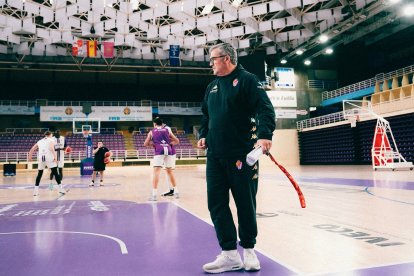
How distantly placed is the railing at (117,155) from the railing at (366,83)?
11.4 m

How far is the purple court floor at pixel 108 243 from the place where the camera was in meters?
2.44

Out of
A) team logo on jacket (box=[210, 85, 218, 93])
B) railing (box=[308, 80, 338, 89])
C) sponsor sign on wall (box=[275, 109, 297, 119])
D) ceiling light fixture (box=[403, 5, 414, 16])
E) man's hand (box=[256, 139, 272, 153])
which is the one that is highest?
ceiling light fixture (box=[403, 5, 414, 16])

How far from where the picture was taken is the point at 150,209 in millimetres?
5379

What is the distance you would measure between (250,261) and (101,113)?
2840 cm

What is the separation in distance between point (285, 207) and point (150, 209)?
207 centimetres

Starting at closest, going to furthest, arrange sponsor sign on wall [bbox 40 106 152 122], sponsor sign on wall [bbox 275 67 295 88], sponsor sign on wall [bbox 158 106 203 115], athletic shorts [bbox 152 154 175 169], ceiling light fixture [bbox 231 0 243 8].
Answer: athletic shorts [bbox 152 154 175 169] < ceiling light fixture [bbox 231 0 243 8] < sponsor sign on wall [bbox 275 67 295 88] < sponsor sign on wall [bbox 40 106 152 122] < sponsor sign on wall [bbox 158 106 203 115]

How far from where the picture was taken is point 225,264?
94.3 inches

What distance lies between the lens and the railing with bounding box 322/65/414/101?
71.5 ft

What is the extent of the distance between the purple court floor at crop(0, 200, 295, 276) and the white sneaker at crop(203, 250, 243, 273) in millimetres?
63

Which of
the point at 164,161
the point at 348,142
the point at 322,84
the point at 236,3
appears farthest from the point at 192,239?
the point at 322,84

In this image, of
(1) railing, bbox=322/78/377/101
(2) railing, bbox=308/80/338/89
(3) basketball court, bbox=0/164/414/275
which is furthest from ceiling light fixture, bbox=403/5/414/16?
(3) basketball court, bbox=0/164/414/275

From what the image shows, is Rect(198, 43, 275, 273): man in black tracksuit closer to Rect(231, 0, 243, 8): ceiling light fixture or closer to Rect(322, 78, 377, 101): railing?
Rect(231, 0, 243, 8): ceiling light fixture

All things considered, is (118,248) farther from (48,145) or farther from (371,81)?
(371,81)

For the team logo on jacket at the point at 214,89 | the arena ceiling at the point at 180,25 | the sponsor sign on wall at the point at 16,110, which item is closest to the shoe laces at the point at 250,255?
the team logo on jacket at the point at 214,89
